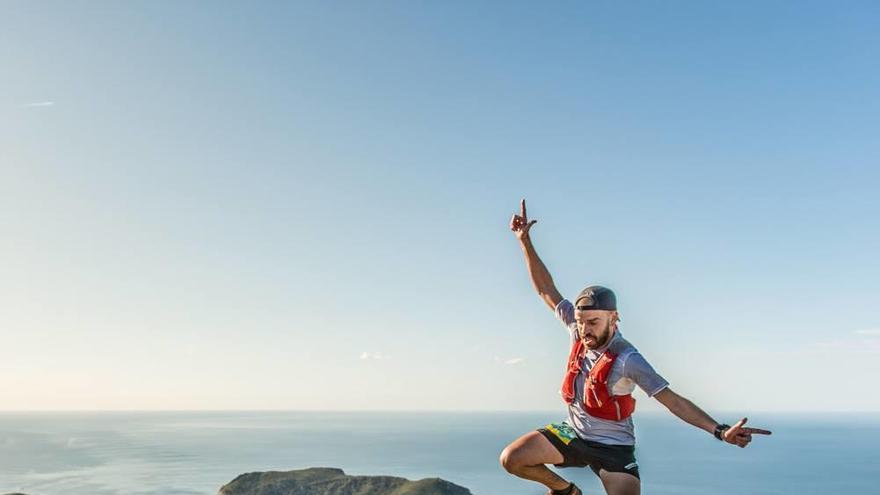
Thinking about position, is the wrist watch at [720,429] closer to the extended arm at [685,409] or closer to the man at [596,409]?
the extended arm at [685,409]

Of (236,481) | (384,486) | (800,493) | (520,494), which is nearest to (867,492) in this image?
(800,493)

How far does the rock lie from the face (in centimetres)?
14159

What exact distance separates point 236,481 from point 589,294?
536 feet

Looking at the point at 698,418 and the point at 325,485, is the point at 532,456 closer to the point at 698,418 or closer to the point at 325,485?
the point at 698,418

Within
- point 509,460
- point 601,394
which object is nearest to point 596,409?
point 601,394

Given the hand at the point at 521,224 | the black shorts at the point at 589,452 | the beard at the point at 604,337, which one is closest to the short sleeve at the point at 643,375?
the beard at the point at 604,337

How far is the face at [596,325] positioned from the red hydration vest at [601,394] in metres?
0.12

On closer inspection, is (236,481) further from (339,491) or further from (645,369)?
(645,369)

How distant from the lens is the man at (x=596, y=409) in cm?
654

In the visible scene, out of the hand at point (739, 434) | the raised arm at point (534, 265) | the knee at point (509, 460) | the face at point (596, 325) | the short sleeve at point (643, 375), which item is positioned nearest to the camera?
the hand at point (739, 434)

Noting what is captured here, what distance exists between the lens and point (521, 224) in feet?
28.3

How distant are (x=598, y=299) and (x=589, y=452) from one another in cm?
140

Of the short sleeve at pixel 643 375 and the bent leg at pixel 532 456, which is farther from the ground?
the short sleeve at pixel 643 375

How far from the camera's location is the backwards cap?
6684mm
